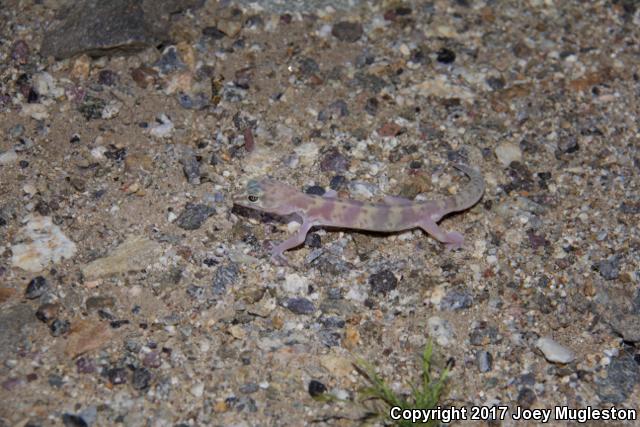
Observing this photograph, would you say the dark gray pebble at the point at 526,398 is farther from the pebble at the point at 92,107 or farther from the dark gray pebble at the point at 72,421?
the pebble at the point at 92,107

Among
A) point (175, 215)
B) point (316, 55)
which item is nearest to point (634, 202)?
point (316, 55)

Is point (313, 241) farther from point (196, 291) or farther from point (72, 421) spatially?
point (72, 421)

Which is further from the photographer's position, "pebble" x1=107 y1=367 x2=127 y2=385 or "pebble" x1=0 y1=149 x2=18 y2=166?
"pebble" x1=0 y1=149 x2=18 y2=166

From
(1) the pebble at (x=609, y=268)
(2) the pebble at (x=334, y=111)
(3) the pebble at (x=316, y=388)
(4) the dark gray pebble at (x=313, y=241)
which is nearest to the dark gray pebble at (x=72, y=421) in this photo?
(3) the pebble at (x=316, y=388)

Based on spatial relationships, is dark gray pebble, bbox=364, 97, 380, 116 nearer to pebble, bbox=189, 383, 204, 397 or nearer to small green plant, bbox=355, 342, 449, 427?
small green plant, bbox=355, 342, 449, 427

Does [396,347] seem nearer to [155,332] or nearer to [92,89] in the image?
[155,332]

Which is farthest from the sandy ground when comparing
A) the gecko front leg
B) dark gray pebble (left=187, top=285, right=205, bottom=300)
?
the gecko front leg
